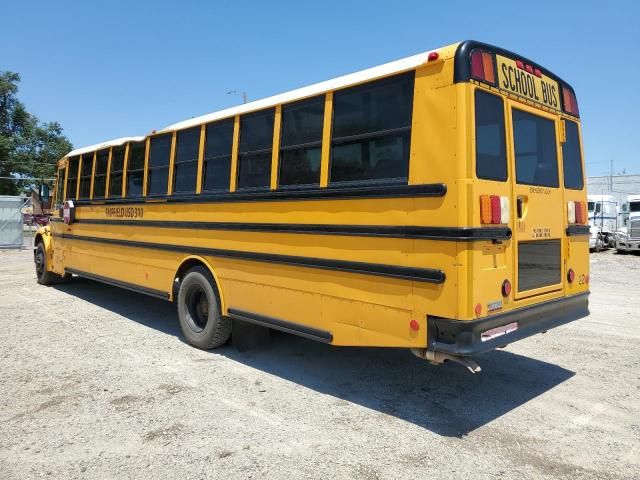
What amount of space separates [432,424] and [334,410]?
0.75m

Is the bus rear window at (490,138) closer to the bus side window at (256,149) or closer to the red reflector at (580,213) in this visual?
the red reflector at (580,213)

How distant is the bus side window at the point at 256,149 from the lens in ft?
15.0

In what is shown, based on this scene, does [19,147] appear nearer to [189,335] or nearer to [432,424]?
[189,335]

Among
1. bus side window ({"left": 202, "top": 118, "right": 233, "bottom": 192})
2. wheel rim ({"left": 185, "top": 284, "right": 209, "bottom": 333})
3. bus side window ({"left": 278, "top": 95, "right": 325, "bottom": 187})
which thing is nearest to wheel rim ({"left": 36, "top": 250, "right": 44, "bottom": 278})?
wheel rim ({"left": 185, "top": 284, "right": 209, "bottom": 333})

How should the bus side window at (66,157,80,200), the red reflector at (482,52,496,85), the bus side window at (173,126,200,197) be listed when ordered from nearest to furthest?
the red reflector at (482,52,496,85), the bus side window at (173,126,200,197), the bus side window at (66,157,80,200)

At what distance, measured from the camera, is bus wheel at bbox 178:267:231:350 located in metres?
5.25

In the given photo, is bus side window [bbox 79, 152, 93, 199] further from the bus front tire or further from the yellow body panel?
the yellow body panel

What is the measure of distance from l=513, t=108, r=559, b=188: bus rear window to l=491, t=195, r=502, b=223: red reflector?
42cm

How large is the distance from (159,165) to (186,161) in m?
0.64

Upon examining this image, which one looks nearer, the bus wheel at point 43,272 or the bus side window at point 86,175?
the bus side window at point 86,175

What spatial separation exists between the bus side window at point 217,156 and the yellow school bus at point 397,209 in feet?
0.07

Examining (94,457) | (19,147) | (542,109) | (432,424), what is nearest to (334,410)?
(432,424)

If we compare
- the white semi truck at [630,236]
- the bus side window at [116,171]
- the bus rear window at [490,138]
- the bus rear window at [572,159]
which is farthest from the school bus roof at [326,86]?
the white semi truck at [630,236]

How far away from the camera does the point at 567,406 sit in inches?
154
